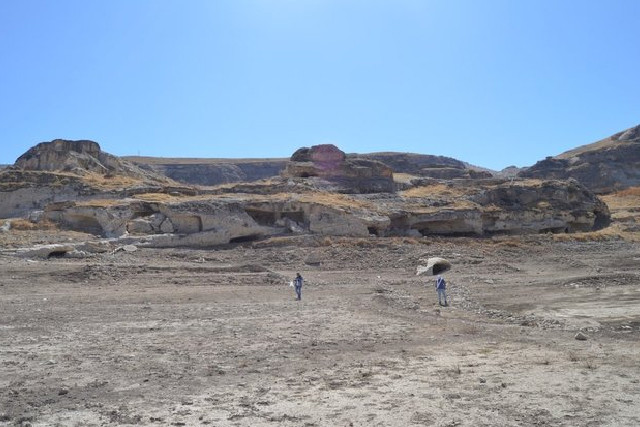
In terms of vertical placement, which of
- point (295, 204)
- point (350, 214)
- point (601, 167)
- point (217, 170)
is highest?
point (217, 170)

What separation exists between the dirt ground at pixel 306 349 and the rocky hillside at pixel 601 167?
5535 cm

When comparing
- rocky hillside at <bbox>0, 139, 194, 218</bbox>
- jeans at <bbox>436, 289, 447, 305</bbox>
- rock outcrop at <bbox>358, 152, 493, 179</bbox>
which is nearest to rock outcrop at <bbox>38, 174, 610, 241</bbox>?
rocky hillside at <bbox>0, 139, 194, 218</bbox>

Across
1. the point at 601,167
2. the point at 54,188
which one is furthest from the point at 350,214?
the point at 601,167

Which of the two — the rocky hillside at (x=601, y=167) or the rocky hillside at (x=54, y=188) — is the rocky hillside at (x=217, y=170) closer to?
the rocky hillside at (x=601, y=167)

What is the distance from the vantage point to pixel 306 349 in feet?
30.7

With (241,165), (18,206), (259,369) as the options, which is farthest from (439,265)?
(241,165)

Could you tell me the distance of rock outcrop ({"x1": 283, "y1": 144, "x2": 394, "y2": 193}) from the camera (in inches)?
1516

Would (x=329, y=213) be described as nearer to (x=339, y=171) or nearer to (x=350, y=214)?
(x=350, y=214)

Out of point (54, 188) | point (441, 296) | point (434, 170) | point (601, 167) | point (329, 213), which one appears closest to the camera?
point (441, 296)

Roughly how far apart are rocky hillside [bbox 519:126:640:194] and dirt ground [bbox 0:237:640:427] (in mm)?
55351

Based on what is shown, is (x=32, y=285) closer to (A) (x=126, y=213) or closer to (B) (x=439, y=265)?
(A) (x=126, y=213)

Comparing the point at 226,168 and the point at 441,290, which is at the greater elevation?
the point at 226,168

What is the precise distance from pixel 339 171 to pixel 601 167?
1911 inches

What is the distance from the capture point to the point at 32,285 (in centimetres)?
1698
